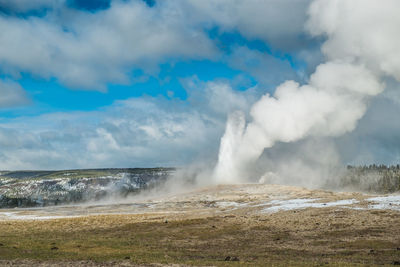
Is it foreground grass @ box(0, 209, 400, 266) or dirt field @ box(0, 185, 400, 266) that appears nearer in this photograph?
dirt field @ box(0, 185, 400, 266)

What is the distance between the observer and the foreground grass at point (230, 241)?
109 ft

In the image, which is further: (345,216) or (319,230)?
(345,216)

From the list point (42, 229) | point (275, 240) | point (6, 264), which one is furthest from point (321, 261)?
point (42, 229)

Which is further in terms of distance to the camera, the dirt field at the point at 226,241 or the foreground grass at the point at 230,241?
the foreground grass at the point at 230,241

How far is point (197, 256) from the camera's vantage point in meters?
35.3

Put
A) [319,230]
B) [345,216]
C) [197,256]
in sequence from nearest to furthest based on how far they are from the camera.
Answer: [197,256]
[319,230]
[345,216]

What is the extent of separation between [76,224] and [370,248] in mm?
51361

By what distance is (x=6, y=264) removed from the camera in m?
30.4

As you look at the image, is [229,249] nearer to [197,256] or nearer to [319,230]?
[197,256]

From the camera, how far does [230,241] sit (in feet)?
155

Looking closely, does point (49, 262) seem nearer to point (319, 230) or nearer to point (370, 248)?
point (370, 248)

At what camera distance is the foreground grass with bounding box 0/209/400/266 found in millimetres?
33156

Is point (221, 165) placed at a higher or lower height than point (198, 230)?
higher

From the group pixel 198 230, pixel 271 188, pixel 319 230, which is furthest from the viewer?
pixel 271 188
